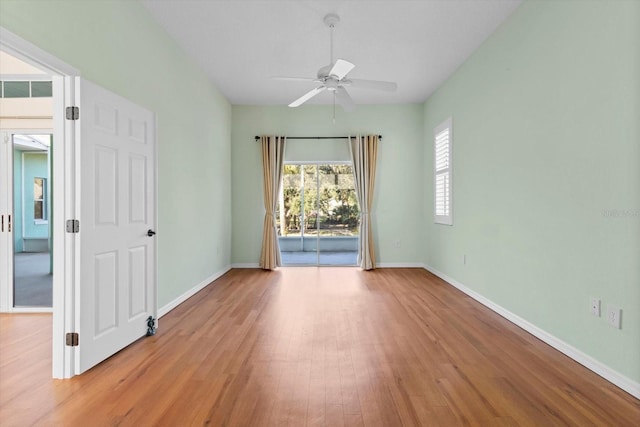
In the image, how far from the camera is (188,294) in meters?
4.10

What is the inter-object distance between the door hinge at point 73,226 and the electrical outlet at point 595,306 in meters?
3.53

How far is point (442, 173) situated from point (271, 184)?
2932mm

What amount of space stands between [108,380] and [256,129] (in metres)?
4.76

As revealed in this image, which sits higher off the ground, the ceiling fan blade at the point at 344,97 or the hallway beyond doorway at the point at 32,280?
the ceiling fan blade at the point at 344,97

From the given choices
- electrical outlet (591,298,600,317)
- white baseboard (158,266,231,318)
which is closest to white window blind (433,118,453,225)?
electrical outlet (591,298,600,317)

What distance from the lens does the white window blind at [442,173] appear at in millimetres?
4857

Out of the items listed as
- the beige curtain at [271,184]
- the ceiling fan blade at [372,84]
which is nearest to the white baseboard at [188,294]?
the beige curtain at [271,184]

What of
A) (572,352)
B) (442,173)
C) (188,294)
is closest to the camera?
(572,352)

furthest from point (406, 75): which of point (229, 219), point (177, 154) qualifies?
point (229, 219)

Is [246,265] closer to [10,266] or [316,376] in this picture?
[10,266]

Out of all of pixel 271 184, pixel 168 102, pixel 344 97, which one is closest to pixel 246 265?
pixel 271 184

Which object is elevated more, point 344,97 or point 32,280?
point 344,97

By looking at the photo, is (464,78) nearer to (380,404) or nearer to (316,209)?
(316,209)

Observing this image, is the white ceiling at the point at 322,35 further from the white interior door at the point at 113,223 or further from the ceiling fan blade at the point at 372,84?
the white interior door at the point at 113,223
